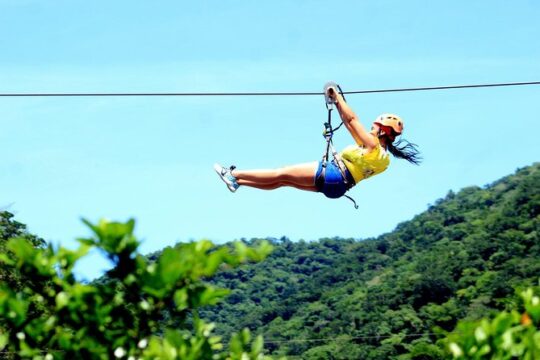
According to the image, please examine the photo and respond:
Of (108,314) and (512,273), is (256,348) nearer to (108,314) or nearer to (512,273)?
(108,314)

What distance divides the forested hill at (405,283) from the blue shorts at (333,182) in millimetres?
43237

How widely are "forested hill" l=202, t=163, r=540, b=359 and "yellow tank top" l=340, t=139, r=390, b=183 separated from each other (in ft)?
142

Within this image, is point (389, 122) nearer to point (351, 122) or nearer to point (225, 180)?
point (351, 122)

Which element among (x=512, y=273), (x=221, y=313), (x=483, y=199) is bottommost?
(x=512, y=273)

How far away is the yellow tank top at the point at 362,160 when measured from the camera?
382 inches

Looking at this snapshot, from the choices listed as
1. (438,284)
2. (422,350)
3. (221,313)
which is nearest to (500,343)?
(422,350)

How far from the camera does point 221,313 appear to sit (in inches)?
3457

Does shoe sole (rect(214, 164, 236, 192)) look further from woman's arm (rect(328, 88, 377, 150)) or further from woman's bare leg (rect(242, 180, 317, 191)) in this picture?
woman's arm (rect(328, 88, 377, 150))

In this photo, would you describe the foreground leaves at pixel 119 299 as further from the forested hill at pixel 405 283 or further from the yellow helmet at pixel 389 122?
the forested hill at pixel 405 283

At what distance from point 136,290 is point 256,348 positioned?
0.56m

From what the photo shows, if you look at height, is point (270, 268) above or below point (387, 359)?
above

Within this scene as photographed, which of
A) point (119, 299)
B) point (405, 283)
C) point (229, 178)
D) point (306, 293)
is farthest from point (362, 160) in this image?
point (306, 293)

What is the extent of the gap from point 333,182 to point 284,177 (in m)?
0.42

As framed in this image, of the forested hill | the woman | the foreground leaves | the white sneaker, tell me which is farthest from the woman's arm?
the forested hill
